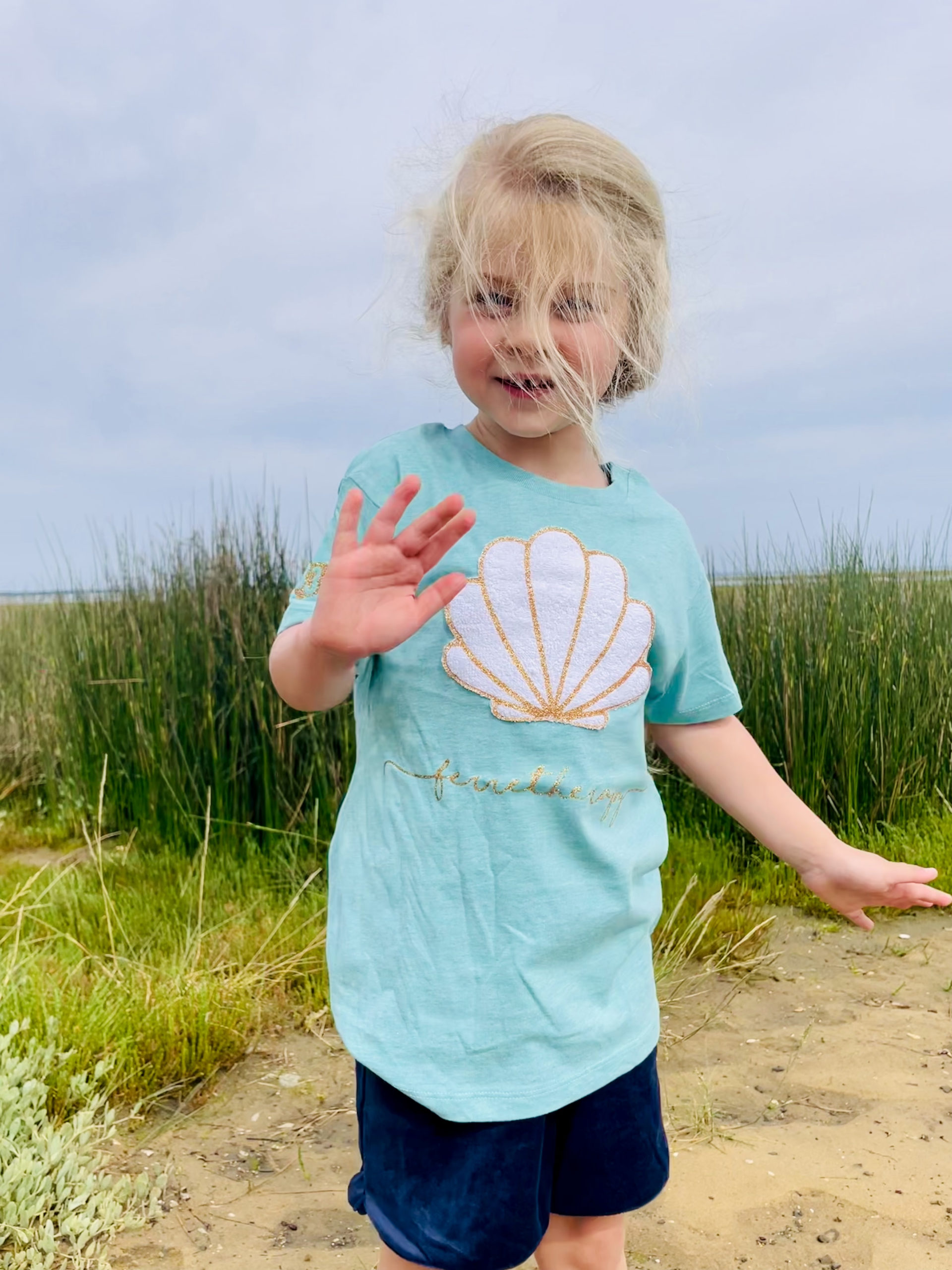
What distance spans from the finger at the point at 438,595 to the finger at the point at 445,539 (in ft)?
0.10

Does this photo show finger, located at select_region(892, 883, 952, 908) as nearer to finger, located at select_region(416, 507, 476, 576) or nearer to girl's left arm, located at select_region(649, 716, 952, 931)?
girl's left arm, located at select_region(649, 716, 952, 931)

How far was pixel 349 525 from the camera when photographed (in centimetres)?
130

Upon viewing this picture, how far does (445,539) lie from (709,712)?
0.54 metres

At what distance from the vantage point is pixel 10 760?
259 inches

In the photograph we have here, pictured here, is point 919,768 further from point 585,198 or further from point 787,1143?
point 585,198

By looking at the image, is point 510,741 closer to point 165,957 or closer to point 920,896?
point 920,896

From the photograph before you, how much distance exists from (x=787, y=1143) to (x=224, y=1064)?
138cm

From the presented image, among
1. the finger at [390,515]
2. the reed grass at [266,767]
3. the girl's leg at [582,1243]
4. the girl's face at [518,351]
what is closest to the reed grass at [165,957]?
the reed grass at [266,767]

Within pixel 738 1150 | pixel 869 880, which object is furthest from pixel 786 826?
pixel 738 1150

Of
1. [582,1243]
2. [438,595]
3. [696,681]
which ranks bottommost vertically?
[582,1243]

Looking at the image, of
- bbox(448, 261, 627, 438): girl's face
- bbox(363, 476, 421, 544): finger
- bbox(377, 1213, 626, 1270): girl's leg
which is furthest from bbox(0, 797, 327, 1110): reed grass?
bbox(448, 261, 627, 438): girl's face

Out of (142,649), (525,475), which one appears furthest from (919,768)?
(525,475)

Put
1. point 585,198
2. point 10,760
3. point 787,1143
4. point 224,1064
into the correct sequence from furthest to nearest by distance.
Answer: point 10,760 < point 224,1064 < point 787,1143 < point 585,198

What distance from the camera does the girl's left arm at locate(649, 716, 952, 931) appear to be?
161 centimetres
